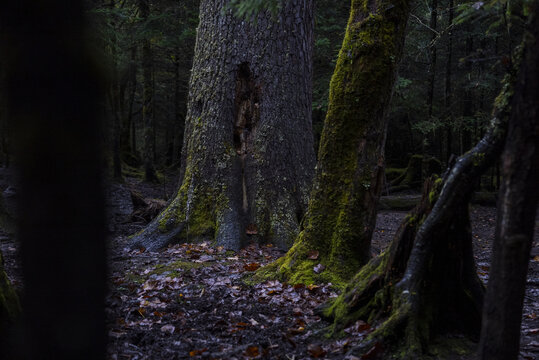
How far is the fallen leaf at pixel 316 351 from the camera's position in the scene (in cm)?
321

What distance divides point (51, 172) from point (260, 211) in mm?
5493

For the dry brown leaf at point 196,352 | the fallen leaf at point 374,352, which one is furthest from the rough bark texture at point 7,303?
the fallen leaf at point 374,352

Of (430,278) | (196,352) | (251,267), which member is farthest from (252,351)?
(251,267)

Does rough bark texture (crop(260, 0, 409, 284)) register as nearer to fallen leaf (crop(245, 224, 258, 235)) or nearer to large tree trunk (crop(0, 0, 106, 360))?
fallen leaf (crop(245, 224, 258, 235))

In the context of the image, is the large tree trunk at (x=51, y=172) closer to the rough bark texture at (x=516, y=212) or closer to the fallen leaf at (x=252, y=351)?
the fallen leaf at (x=252, y=351)

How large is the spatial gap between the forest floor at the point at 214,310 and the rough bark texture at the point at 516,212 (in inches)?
40.4

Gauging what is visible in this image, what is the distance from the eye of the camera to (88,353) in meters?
1.59

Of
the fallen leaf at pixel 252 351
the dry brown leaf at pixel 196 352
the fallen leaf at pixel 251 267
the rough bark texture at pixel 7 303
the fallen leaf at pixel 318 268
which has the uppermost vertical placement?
the rough bark texture at pixel 7 303

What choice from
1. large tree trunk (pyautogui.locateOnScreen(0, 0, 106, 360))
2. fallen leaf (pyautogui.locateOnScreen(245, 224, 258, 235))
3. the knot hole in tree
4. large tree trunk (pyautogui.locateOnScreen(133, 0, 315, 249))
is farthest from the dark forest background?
large tree trunk (pyautogui.locateOnScreen(0, 0, 106, 360))

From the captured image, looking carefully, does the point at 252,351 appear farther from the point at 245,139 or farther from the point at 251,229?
the point at 245,139

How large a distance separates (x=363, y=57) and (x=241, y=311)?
9.67 ft

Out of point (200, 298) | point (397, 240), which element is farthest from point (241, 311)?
point (397, 240)

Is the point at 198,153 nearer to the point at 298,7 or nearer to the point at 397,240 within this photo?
the point at 298,7

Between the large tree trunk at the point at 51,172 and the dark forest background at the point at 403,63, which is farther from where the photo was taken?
the dark forest background at the point at 403,63
